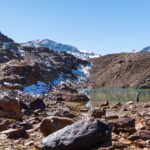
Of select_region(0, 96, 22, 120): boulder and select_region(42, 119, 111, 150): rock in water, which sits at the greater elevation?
select_region(0, 96, 22, 120): boulder

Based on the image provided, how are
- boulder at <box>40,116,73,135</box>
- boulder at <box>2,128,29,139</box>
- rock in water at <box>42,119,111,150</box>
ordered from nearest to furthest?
rock in water at <box>42,119,111,150</box>
boulder at <box>2,128,29,139</box>
boulder at <box>40,116,73,135</box>

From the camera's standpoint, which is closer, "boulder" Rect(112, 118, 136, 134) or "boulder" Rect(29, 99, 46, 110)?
"boulder" Rect(112, 118, 136, 134)

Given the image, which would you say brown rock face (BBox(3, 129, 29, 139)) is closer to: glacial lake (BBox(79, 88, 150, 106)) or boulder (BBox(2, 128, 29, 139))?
boulder (BBox(2, 128, 29, 139))

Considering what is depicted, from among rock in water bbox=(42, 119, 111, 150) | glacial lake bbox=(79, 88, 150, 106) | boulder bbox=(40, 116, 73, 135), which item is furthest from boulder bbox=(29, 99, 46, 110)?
rock in water bbox=(42, 119, 111, 150)

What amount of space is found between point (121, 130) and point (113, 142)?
10.4ft

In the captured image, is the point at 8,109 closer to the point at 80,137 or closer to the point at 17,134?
the point at 17,134

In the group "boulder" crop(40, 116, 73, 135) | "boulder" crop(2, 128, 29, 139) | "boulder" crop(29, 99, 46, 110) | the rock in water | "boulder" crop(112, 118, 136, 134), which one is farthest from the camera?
"boulder" crop(29, 99, 46, 110)

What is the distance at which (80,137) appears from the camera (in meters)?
14.8

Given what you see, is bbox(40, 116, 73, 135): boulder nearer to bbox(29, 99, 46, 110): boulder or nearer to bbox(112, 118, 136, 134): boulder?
bbox(112, 118, 136, 134): boulder

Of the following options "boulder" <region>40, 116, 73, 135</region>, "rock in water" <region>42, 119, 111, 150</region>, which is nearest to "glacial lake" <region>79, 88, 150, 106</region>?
"boulder" <region>40, 116, 73, 135</region>

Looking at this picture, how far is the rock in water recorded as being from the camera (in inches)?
579

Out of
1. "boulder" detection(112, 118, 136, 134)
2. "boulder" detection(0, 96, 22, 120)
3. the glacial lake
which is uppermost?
the glacial lake

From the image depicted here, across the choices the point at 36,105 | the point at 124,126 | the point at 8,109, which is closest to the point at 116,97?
the point at 36,105

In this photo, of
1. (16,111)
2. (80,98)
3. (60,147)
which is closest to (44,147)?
(60,147)
